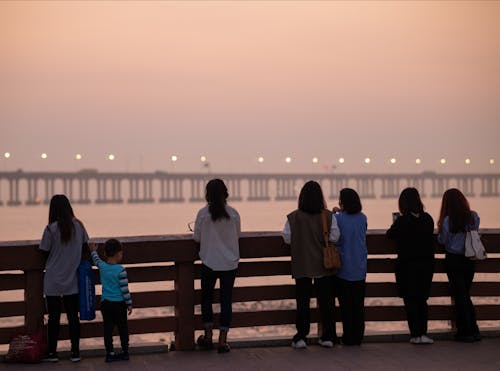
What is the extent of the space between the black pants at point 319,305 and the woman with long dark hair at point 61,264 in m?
1.99

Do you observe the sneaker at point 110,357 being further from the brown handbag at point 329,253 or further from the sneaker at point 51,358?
the brown handbag at point 329,253

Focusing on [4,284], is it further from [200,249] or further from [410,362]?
[410,362]

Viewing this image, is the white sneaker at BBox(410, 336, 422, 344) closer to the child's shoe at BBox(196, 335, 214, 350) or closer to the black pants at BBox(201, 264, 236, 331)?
the black pants at BBox(201, 264, 236, 331)

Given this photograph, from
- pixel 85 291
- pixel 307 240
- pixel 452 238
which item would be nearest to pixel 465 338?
pixel 452 238

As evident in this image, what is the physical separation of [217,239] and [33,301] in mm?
1691

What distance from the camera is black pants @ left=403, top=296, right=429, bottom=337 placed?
8297 mm

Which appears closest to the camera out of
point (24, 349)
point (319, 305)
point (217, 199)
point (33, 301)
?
point (24, 349)

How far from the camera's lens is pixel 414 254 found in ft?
27.2

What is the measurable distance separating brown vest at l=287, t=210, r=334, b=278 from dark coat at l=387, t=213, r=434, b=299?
72 centimetres

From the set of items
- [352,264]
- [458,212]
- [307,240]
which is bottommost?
[352,264]

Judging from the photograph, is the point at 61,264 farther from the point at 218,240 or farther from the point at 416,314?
the point at 416,314

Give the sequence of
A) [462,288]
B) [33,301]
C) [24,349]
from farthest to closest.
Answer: [462,288], [33,301], [24,349]

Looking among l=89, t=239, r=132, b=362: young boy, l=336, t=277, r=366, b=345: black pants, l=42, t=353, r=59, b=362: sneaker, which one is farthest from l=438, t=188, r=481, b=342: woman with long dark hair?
l=42, t=353, r=59, b=362: sneaker

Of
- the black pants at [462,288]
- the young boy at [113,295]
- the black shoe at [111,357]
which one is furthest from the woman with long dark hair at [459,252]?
the black shoe at [111,357]
